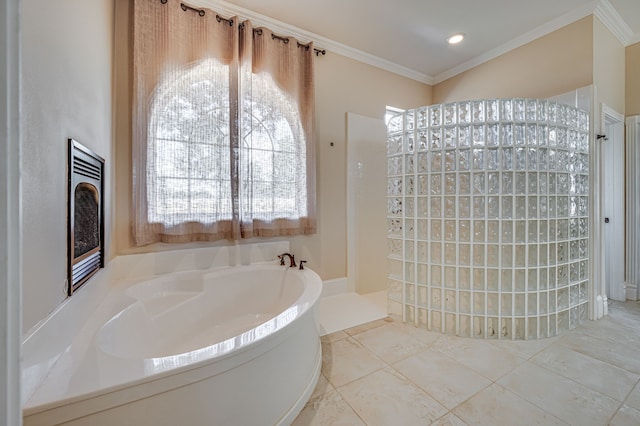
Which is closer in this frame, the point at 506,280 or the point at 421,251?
the point at 506,280

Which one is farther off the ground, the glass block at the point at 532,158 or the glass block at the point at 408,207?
the glass block at the point at 532,158

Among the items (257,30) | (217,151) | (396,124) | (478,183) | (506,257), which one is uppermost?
(257,30)

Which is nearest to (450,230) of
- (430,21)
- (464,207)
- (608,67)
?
(464,207)

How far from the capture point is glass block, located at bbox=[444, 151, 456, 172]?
2046mm

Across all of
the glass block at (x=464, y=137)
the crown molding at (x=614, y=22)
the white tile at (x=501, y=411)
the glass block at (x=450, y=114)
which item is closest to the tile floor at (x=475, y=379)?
the white tile at (x=501, y=411)

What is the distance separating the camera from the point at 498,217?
1967 millimetres

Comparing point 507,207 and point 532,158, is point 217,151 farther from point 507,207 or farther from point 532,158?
point 532,158

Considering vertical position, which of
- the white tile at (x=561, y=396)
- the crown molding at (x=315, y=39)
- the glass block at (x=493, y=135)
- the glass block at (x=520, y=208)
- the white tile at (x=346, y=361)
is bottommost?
the white tile at (x=561, y=396)

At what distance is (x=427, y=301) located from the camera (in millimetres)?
2152

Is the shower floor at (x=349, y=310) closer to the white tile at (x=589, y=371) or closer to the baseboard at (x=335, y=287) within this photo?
the baseboard at (x=335, y=287)

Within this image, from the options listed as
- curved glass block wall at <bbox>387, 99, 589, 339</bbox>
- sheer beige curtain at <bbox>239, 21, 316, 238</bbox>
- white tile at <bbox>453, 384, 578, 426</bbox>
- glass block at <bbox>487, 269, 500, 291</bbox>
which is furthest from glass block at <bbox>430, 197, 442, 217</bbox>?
white tile at <bbox>453, 384, 578, 426</bbox>

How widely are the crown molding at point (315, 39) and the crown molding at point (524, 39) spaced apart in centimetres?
34

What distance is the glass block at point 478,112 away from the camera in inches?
78.7

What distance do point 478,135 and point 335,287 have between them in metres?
1.93
